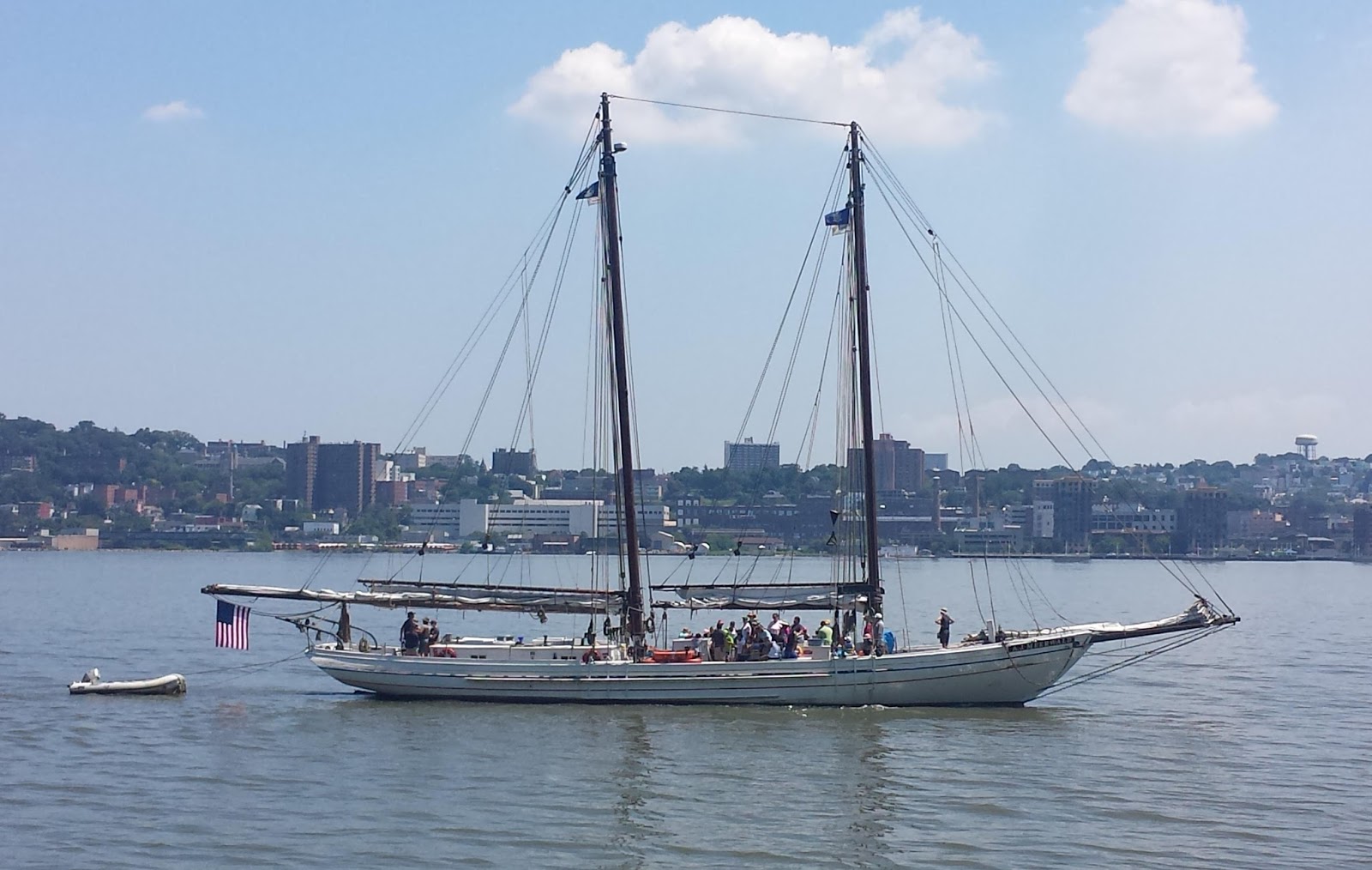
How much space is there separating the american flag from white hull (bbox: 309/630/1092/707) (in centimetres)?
556

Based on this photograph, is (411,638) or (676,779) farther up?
(411,638)

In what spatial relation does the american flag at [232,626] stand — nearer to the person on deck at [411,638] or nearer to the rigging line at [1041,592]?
the person on deck at [411,638]

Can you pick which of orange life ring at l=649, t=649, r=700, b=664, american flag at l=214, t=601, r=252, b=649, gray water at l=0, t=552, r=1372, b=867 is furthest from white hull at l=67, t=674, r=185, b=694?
orange life ring at l=649, t=649, r=700, b=664

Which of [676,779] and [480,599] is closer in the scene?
[676,779]

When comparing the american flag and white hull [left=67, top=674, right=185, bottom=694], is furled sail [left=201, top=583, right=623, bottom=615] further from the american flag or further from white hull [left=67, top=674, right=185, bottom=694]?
white hull [left=67, top=674, right=185, bottom=694]

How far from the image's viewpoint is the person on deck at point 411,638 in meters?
45.1

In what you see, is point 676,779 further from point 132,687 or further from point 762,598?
point 132,687

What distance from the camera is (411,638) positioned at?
45312 mm

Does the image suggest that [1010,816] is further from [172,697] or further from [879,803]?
[172,697]

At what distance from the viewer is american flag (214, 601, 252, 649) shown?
45.2 metres

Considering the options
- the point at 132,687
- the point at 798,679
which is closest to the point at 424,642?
the point at 132,687

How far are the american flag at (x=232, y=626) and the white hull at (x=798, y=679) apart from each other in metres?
5.56

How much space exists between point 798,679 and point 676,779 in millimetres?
9701

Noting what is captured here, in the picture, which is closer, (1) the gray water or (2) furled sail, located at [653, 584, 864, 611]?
(1) the gray water
